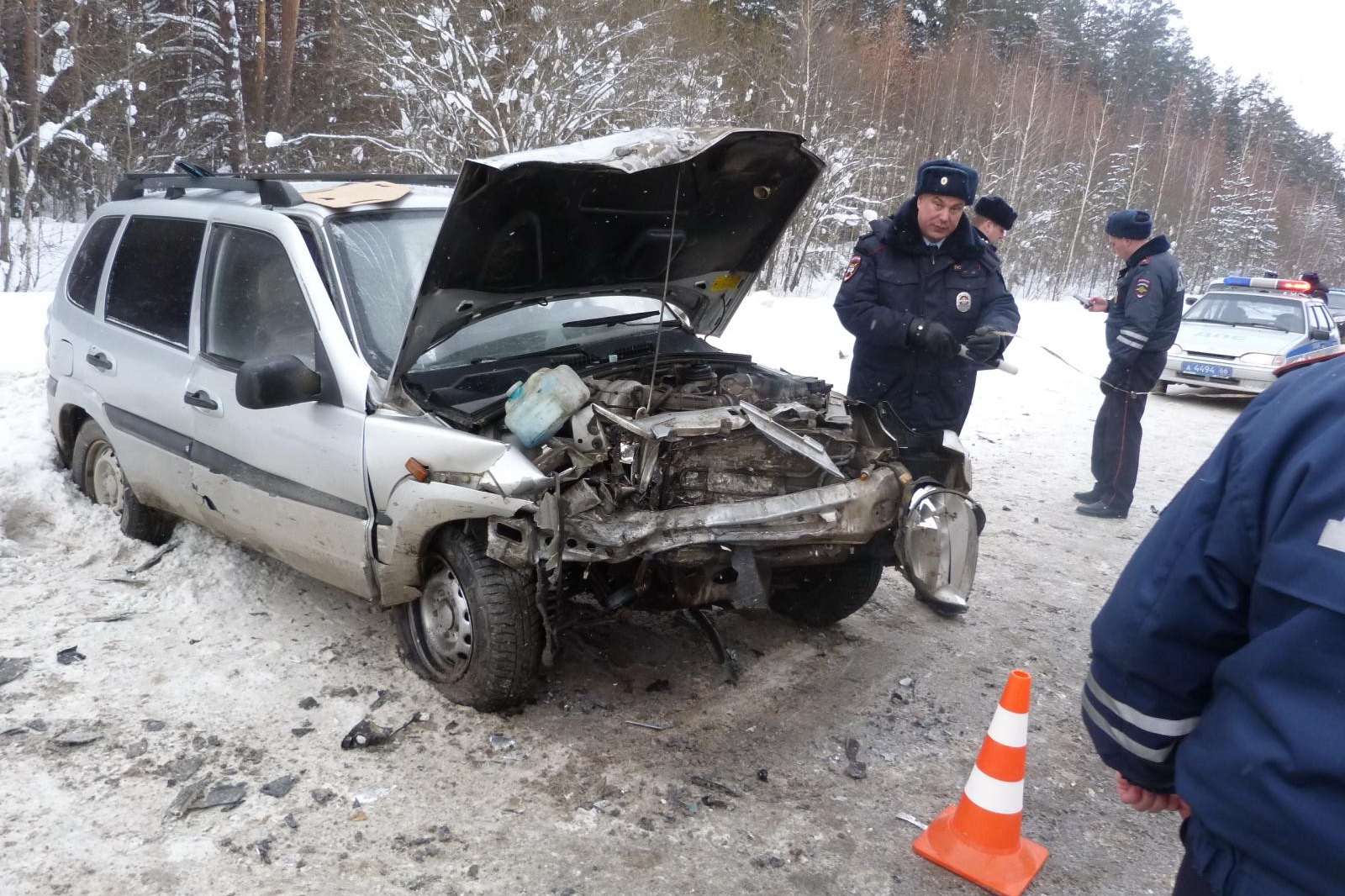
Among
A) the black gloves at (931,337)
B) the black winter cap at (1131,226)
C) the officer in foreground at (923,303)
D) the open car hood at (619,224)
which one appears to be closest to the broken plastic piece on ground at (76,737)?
the open car hood at (619,224)

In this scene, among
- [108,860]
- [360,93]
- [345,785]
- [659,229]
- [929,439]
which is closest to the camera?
[108,860]

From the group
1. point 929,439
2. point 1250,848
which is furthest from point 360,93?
point 1250,848

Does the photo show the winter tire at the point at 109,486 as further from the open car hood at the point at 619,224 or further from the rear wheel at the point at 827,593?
the rear wheel at the point at 827,593

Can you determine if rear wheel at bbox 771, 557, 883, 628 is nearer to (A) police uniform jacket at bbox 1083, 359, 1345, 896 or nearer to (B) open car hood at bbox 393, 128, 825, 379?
(B) open car hood at bbox 393, 128, 825, 379

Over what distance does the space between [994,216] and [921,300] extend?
199 centimetres

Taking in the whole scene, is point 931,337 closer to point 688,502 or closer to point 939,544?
point 939,544

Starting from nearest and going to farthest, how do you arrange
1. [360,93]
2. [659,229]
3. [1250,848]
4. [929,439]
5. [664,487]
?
[1250,848] → [664,487] → [929,439] → [659,229] → [360,93]

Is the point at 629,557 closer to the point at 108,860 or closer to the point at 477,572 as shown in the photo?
the point at 477,572

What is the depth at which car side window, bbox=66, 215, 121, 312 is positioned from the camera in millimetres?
4691

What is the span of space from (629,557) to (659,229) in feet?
5.71

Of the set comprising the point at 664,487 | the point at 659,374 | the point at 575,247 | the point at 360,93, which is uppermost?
the point at 360,93

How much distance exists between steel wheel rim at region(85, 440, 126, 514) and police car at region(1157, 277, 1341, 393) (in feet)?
39.1

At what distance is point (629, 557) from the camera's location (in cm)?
304

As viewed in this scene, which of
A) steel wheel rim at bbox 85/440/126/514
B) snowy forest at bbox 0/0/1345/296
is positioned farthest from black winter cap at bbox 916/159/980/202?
snowy forest at bbox 0/0/1345/296
